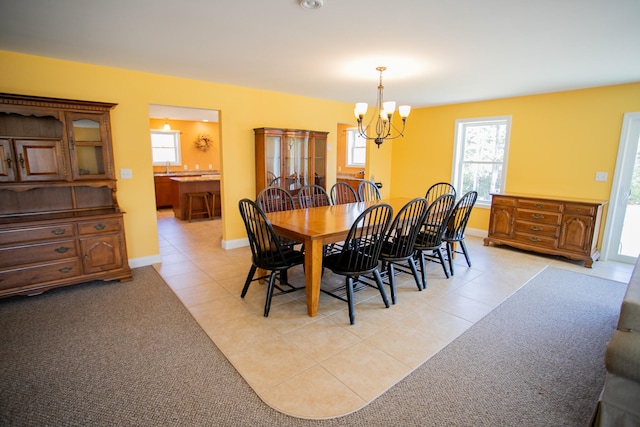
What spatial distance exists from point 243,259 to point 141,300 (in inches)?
57.3

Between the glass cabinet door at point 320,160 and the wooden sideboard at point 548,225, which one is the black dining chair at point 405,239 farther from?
the glass cabinet door at point 320,160

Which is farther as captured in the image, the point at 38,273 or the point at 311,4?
the point at 38,273

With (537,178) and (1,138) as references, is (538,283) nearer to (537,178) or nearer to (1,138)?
(537,178)

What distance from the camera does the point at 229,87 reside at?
4.54 meters

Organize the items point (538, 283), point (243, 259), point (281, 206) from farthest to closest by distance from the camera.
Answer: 1. point (243, 259)
2. point (281, 206)
3. point (538, 283)

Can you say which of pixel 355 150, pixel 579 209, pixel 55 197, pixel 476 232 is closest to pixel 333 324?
pixel 55 197

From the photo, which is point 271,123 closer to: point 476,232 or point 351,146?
point 351,146

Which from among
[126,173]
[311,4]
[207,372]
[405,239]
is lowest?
[207,372]

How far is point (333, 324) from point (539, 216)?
11.9 feet

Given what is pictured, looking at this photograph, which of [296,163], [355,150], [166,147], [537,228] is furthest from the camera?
[166,147]

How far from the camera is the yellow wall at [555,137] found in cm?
431

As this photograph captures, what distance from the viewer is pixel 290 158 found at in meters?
5.14

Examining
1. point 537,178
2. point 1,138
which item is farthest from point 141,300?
point 537,178

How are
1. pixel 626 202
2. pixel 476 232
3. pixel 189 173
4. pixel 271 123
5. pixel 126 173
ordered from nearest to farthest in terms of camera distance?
pixel 126 173
pixel 626 202
pixel 271 123
pixel 476 232
pixel 189 173
